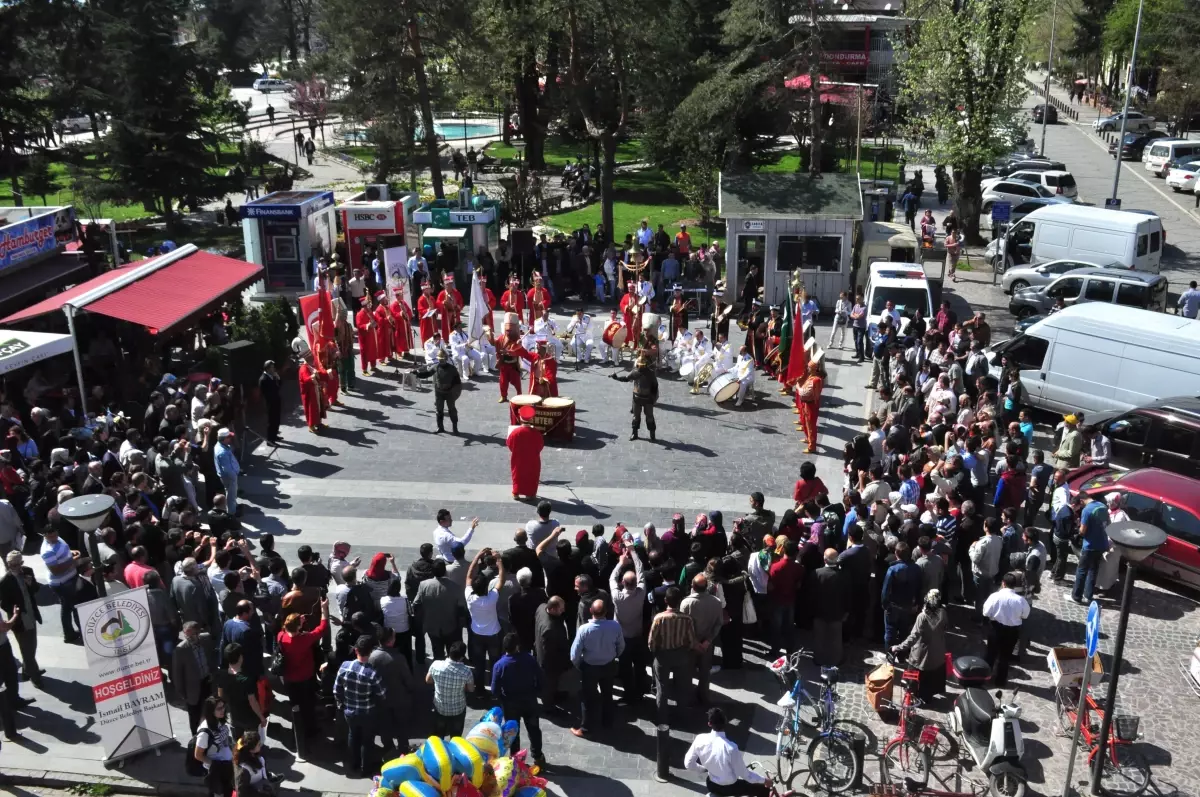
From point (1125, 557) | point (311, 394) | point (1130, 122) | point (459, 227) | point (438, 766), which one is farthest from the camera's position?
point (1130, 122)

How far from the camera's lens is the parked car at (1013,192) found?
37625mm

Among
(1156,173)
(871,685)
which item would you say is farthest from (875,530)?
(1156,173)

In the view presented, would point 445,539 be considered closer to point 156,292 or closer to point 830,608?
point 830,608

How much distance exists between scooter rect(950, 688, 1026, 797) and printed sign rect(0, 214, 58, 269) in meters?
19.2

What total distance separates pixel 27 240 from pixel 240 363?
18.5 feet

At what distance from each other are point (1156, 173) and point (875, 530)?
1625 inches

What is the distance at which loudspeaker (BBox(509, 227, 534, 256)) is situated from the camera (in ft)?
90.5

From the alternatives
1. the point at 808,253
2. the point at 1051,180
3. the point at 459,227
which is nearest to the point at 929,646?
the point at 808,253

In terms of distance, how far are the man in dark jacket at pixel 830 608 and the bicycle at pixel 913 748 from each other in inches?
60.1

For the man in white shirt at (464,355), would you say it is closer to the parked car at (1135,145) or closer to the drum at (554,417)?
the drum at (554,417)

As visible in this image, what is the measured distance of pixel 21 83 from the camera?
37000 mm

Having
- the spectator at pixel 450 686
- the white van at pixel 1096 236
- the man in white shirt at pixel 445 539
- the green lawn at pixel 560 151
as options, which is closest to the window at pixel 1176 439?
the man in white shirt at pixel 445 539

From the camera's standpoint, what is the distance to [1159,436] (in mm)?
15758

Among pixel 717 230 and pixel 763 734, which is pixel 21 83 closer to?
pixel 717 230
